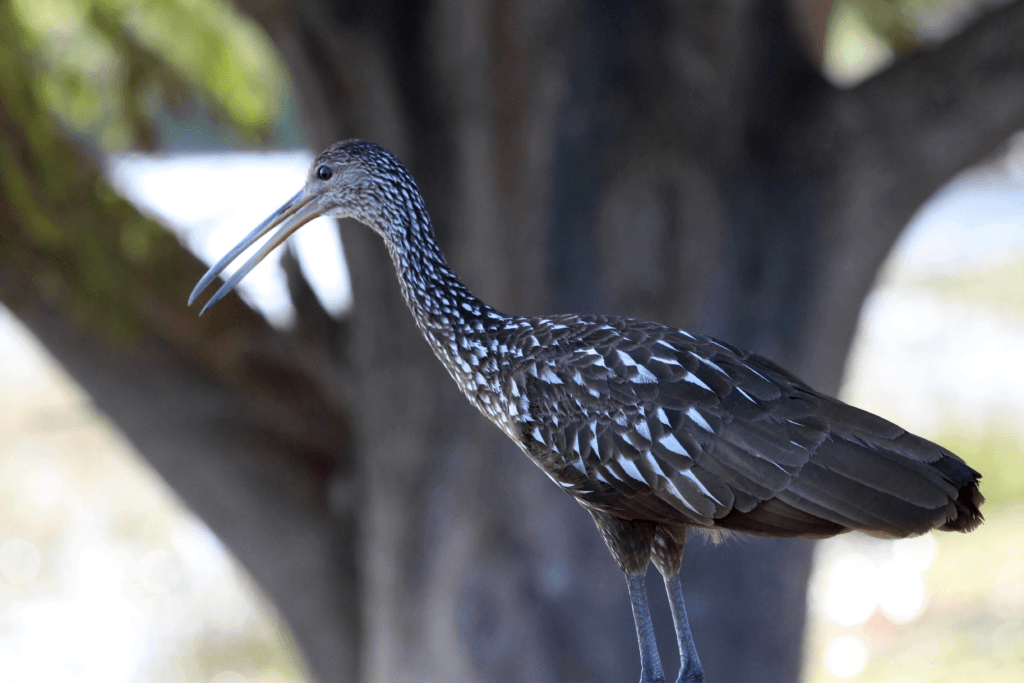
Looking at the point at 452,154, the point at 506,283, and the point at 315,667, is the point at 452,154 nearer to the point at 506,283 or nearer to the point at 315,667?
the point at 506,283

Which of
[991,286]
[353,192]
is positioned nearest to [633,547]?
[353,192]

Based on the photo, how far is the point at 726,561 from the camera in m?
4.23

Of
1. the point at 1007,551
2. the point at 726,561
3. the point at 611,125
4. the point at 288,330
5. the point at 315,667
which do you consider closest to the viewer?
the point at 611,125

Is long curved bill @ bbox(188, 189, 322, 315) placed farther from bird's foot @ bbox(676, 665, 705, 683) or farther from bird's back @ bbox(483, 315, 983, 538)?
bird's foot @ bbox(676, 665, 705, 683)

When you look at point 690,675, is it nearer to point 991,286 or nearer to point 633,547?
point 633,547

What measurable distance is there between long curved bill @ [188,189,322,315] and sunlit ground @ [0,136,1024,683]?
345cm

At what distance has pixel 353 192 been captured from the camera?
2160 mm

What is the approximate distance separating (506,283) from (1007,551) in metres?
6.80

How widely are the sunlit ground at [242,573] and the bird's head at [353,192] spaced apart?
138 inches

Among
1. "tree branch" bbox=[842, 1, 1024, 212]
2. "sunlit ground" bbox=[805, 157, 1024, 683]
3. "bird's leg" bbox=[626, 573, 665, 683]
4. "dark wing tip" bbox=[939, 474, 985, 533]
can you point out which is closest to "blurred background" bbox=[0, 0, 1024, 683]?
"tree branch" bbox=[842, 1, 1024, 212]

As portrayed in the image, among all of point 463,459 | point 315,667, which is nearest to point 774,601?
point 463,459

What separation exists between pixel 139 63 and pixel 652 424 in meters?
3.71

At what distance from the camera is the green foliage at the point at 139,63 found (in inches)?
180

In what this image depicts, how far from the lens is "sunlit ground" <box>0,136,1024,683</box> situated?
775cm
